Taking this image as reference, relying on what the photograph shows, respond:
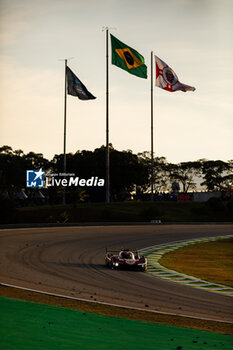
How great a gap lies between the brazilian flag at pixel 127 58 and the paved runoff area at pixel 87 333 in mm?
43377

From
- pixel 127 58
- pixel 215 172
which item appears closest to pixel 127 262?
pixel 127 58

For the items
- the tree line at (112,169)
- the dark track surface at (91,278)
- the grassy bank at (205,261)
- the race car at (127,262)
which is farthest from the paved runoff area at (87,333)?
the tree line at (112,169)

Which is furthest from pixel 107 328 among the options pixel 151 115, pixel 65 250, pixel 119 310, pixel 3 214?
pixel 151 115

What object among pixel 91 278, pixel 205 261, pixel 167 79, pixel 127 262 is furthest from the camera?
pixel 167 79

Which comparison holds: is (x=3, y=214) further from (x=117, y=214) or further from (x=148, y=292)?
(x=148, y=292)

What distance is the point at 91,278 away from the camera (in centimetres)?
2355

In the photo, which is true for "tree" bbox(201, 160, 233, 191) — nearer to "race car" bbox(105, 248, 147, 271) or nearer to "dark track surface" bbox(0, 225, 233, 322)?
"dark track surface" bbox(0, 225, 233, 322)

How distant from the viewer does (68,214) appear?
70438 mm

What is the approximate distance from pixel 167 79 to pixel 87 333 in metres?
51.3

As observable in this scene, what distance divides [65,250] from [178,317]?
2046cm

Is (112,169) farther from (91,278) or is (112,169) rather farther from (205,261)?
(91,278)

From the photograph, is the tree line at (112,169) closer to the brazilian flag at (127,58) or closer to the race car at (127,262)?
the brazilian flag at (127,58)

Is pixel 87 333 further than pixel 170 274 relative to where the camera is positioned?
No

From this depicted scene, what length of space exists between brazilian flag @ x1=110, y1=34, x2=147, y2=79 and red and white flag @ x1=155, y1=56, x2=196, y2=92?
4.89 m
